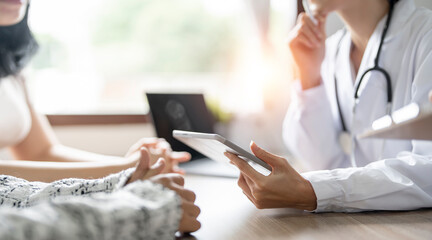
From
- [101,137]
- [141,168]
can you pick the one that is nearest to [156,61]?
[101,137]

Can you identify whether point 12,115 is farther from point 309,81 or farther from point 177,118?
point 309,81

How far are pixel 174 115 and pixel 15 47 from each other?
69 centimetres

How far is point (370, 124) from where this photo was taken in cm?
114

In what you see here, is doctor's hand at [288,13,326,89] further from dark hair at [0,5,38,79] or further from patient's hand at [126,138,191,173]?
dark hair at [0,5,38,79]

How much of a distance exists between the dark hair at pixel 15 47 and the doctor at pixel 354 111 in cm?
105

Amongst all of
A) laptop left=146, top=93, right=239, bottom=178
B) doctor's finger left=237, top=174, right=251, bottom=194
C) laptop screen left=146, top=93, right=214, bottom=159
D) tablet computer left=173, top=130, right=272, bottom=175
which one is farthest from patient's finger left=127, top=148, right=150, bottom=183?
laptop screen left=146, top=93, right=214, bottom=159

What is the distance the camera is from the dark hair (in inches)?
59.7

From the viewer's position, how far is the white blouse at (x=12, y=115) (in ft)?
4.51

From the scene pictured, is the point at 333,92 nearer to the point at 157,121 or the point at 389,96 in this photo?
the point at 389,96

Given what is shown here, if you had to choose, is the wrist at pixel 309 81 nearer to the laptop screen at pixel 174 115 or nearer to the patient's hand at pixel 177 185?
the laptop screen at pixel 174 115

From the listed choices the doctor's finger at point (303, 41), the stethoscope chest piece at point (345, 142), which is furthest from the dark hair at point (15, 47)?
the stethoscope chest piece at point (345, 142)

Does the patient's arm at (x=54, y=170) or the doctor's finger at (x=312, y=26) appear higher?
the doctor's finger at (x=312, y=26)

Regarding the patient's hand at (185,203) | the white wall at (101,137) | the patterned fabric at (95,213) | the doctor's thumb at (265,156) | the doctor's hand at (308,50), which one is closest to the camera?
the patterned fabric at (95,213)

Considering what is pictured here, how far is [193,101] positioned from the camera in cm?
166
